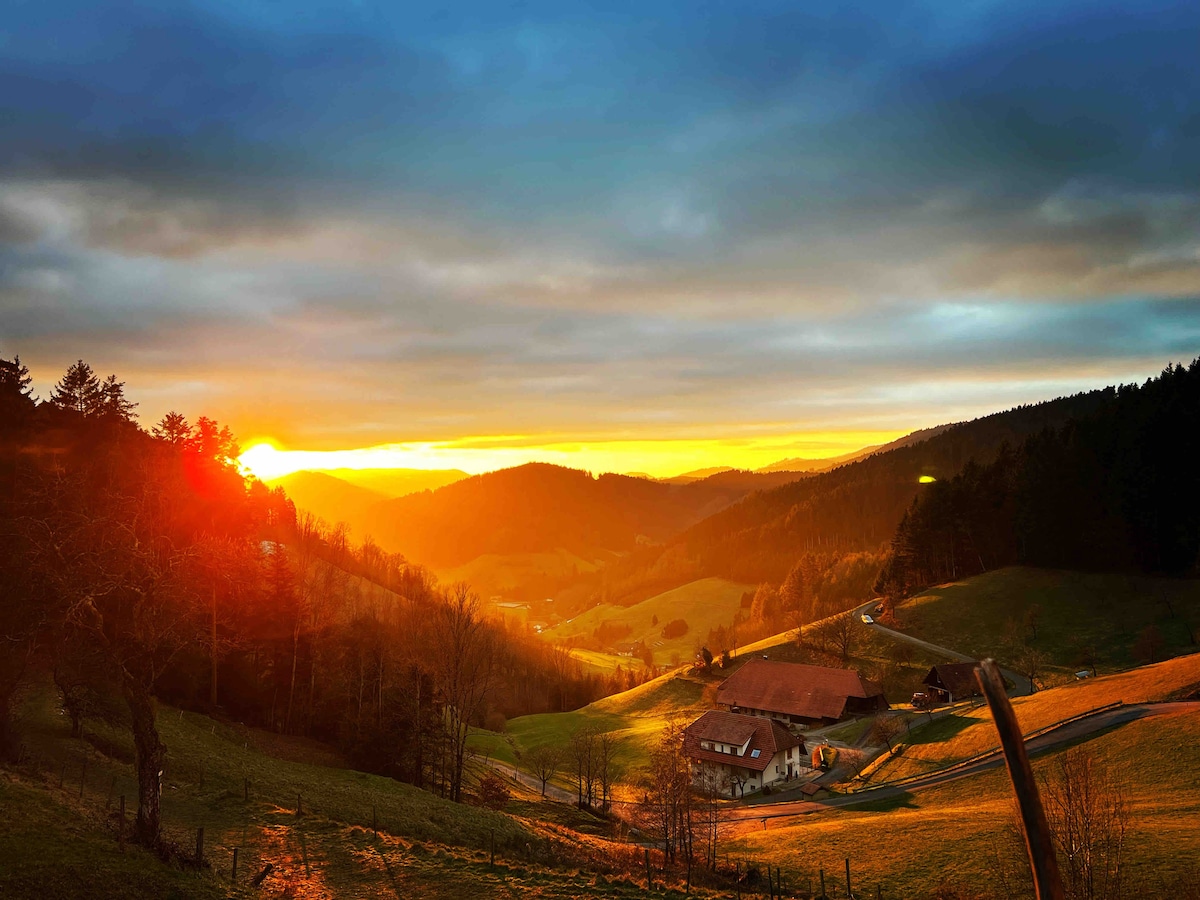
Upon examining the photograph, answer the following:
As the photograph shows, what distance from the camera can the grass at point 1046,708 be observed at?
58750 mm

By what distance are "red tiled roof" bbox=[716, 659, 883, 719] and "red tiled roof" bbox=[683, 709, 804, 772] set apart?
11.9 meters

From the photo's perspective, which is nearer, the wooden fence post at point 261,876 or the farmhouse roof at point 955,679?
the wooden fence post at point 261,876

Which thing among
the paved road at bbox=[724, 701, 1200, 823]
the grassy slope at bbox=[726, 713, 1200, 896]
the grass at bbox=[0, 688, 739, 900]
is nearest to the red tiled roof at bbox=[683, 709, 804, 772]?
the paved road at bbox=[724, 701, 1200, 823]

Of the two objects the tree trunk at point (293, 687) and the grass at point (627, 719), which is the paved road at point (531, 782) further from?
the tree trunk at point (293, 687)

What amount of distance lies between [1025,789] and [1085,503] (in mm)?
126216

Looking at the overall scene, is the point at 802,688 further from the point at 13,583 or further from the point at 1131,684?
the point at 13,583

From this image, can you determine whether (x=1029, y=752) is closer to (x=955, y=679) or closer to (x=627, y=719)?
(x=955, y=679)

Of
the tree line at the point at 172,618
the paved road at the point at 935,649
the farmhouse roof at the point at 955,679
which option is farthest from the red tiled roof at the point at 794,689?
the tree line at the point at 172,618

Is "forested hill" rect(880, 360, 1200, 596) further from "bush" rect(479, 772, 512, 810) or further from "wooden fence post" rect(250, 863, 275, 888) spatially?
"wooden fence post" rect(250, 863, 275, 888)

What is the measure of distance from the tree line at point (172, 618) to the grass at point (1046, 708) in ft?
144

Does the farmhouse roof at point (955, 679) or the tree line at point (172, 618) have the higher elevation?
the tree line at point (172, 618)

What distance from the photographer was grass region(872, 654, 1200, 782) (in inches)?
2313

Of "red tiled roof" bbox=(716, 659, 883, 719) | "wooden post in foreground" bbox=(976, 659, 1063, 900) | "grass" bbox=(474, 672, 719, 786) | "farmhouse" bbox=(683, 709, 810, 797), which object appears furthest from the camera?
"red tiled roof" bbox=(716, 659, 883, 719)

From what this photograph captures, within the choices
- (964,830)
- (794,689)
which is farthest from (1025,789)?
(794,689)
